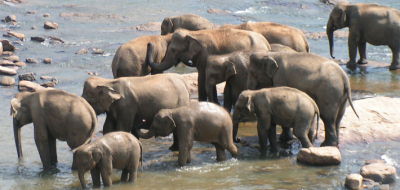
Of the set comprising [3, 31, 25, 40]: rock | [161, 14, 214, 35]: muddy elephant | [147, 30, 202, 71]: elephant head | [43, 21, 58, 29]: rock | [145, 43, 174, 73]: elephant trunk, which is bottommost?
[43, 21, 58, 29]: rock

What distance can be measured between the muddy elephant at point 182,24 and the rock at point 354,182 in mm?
9718

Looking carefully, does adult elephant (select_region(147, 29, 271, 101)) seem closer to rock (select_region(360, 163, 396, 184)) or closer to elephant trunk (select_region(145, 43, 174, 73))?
elephant trunk (select_region(145, 43, 174, 73))

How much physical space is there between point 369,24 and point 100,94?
9501mm

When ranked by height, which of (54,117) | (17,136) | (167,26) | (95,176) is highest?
(54,117)

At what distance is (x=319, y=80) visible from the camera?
13.7 meters

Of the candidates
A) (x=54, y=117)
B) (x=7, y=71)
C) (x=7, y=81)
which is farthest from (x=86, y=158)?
(x=7, y=71)

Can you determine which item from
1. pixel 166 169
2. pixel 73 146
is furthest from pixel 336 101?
pixel 73 146

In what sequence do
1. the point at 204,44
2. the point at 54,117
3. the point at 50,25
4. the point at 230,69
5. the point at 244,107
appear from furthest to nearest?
the point at 50,25 < the point at 204,44 < the point at 230,69 < the point at 244,107 < the point at 54,117

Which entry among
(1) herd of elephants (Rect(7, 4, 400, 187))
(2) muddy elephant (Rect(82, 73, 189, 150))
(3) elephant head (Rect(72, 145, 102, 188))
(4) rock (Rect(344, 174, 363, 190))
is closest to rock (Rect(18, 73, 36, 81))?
(1) herd of elephants (Rect(7, 4, 400, 187))

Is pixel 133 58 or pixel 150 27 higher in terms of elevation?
pixel 133 58

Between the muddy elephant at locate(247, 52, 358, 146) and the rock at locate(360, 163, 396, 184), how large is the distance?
5.44 ft

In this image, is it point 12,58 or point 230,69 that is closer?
point 230,69

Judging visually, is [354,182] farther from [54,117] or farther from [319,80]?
[54,117]

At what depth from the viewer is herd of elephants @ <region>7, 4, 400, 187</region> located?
1251cm
